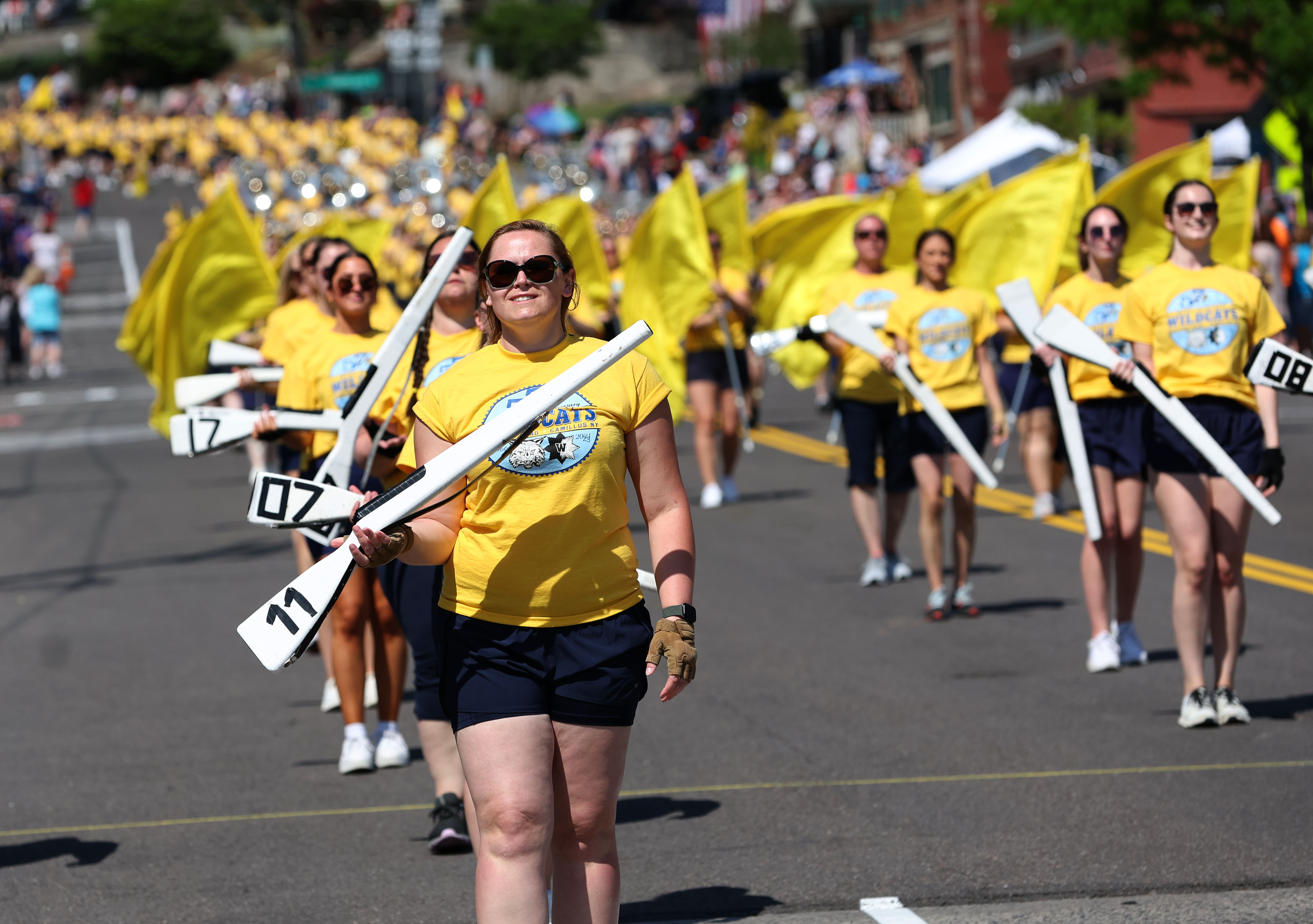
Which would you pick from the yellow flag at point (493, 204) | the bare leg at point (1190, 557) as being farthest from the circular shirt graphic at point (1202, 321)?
the yellow flag at point (493, 204)

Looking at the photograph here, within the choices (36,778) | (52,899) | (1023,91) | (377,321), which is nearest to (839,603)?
(377,321)

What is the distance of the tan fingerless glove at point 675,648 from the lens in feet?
12.8

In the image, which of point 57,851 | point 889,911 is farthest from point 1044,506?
point 57,851

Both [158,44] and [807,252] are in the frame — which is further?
[158,44]

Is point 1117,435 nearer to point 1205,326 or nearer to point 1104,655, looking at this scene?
point 1104,655

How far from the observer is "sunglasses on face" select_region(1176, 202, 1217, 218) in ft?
22.6

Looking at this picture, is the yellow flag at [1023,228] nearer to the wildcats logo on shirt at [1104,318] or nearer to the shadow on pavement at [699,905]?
the wildcats logo on shirt at [1104,318]

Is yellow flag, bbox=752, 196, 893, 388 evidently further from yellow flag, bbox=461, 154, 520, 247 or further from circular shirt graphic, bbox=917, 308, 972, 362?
circular shirt graphic, bbox=917, 308, 972, 362

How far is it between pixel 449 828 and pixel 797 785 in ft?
4.22

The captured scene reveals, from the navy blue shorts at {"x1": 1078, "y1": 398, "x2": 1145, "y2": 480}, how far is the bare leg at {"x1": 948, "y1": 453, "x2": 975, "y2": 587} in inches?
48.9

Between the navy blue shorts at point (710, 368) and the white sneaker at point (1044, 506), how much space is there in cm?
257

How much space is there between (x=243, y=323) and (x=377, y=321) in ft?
10.6

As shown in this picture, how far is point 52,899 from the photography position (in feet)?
17.5

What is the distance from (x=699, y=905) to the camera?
5.09 metres
